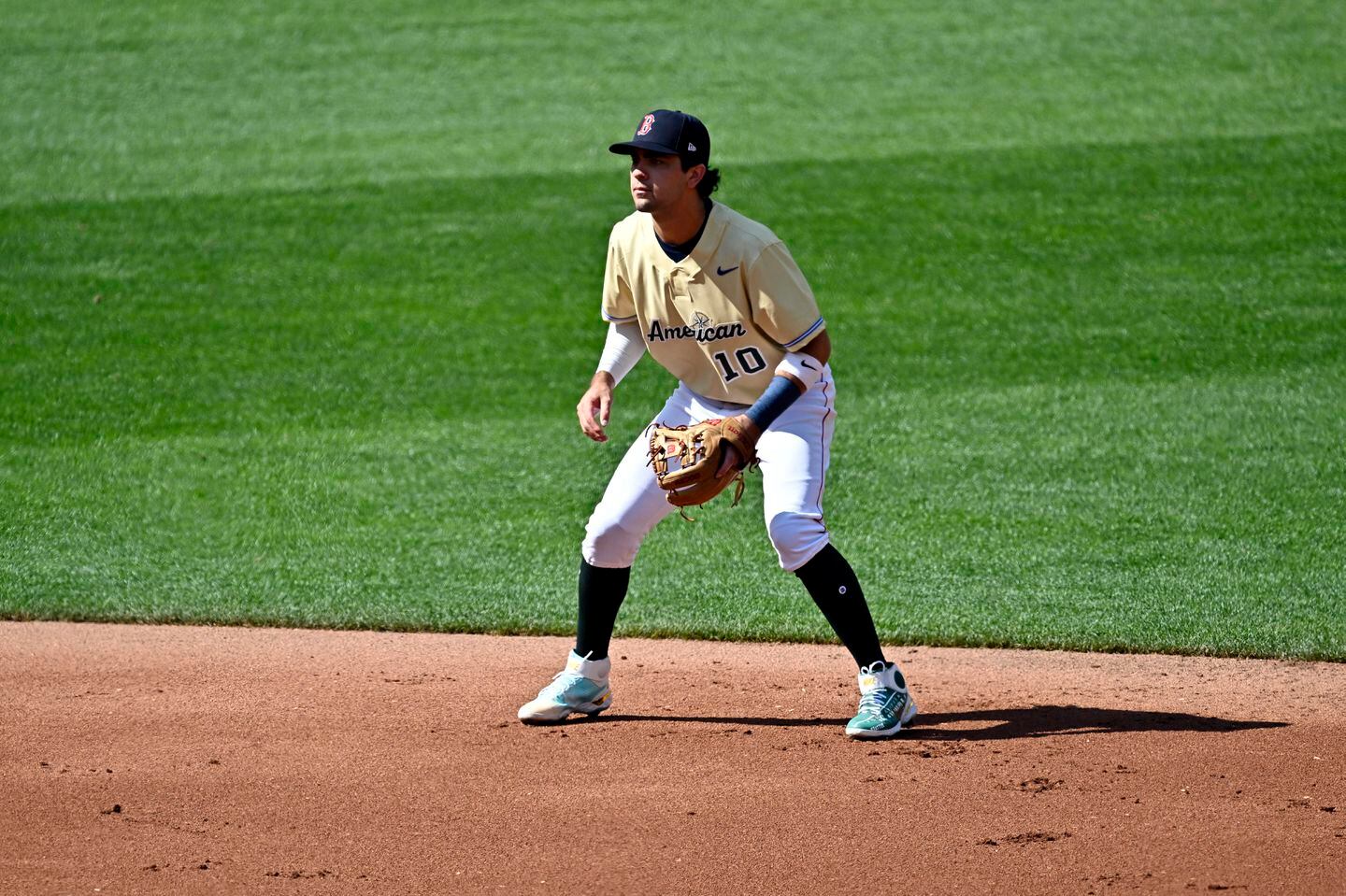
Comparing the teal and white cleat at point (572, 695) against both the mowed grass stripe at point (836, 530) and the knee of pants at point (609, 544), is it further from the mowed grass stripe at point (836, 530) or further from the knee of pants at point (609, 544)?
the mowed grass stripe at point (836, 530)

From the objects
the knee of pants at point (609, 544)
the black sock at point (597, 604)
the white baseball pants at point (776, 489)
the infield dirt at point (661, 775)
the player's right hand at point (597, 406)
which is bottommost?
the infield dirt at point (661, 775)

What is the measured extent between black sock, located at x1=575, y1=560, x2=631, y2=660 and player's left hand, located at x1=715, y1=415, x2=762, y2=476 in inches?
21.9

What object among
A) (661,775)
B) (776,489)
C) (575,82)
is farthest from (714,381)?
(575,82)

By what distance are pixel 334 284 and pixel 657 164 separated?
7.29 metres

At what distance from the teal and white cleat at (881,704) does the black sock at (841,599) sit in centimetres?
3

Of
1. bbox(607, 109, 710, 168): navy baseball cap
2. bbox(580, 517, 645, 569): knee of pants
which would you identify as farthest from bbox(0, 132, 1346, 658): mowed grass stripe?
bbox(607, 109, 710, 168): navy baseball cap

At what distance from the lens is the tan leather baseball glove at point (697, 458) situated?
443 centimetres

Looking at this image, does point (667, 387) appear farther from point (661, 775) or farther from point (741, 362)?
point (661, 775)

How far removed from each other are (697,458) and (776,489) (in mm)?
283

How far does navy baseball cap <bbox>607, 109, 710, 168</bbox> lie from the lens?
4.43 meters

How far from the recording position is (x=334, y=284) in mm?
11305

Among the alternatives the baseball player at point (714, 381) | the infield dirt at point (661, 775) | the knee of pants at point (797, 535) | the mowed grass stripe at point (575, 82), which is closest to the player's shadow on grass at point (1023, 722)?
the infield dirt at point (661, 775)

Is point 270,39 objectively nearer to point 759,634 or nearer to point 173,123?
point 173,123

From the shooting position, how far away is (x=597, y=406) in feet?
16.1
